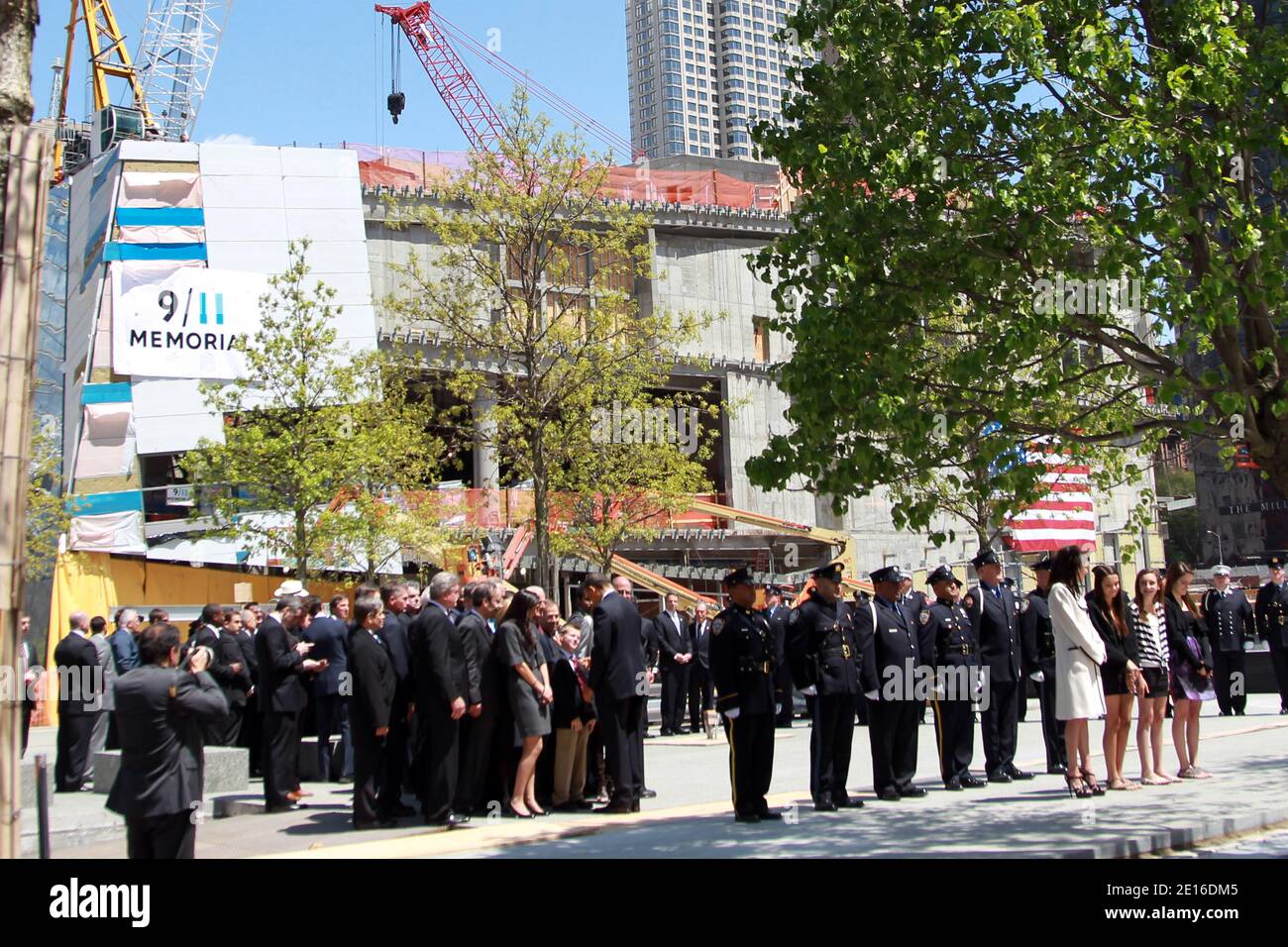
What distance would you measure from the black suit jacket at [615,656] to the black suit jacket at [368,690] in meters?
1.91

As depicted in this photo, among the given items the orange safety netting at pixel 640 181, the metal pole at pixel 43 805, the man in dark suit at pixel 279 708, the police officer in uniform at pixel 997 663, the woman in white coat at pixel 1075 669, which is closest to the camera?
the metal pole at pixel 43 805

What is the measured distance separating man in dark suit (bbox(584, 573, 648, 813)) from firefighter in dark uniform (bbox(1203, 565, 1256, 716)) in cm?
1047

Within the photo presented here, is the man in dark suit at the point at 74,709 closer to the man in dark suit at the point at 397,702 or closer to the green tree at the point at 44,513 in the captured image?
the man in dark suit at the point at 397,702

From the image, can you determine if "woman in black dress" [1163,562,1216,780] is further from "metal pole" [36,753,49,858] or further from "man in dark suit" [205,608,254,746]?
"man in dark suit" [205,608,254,746]

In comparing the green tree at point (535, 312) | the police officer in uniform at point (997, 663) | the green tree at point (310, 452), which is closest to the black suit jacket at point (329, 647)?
the police officer in uniform at point (997, 663)

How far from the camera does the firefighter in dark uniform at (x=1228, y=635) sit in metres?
18.3

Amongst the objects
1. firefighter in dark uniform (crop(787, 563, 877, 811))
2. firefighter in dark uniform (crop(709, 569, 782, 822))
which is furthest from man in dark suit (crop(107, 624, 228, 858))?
firefighter in dark uniform (crop(787, 563, 877, 811))

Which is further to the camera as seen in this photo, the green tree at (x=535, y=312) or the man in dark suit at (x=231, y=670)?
the green tree at (x=535, y=312)

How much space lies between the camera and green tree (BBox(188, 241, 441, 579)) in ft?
96.6

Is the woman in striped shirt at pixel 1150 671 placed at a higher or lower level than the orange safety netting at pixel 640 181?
lower

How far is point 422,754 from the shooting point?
11.3 meters

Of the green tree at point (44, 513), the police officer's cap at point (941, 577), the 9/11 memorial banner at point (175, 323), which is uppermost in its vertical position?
the 9/11 memorial banner at point (175, 323)
